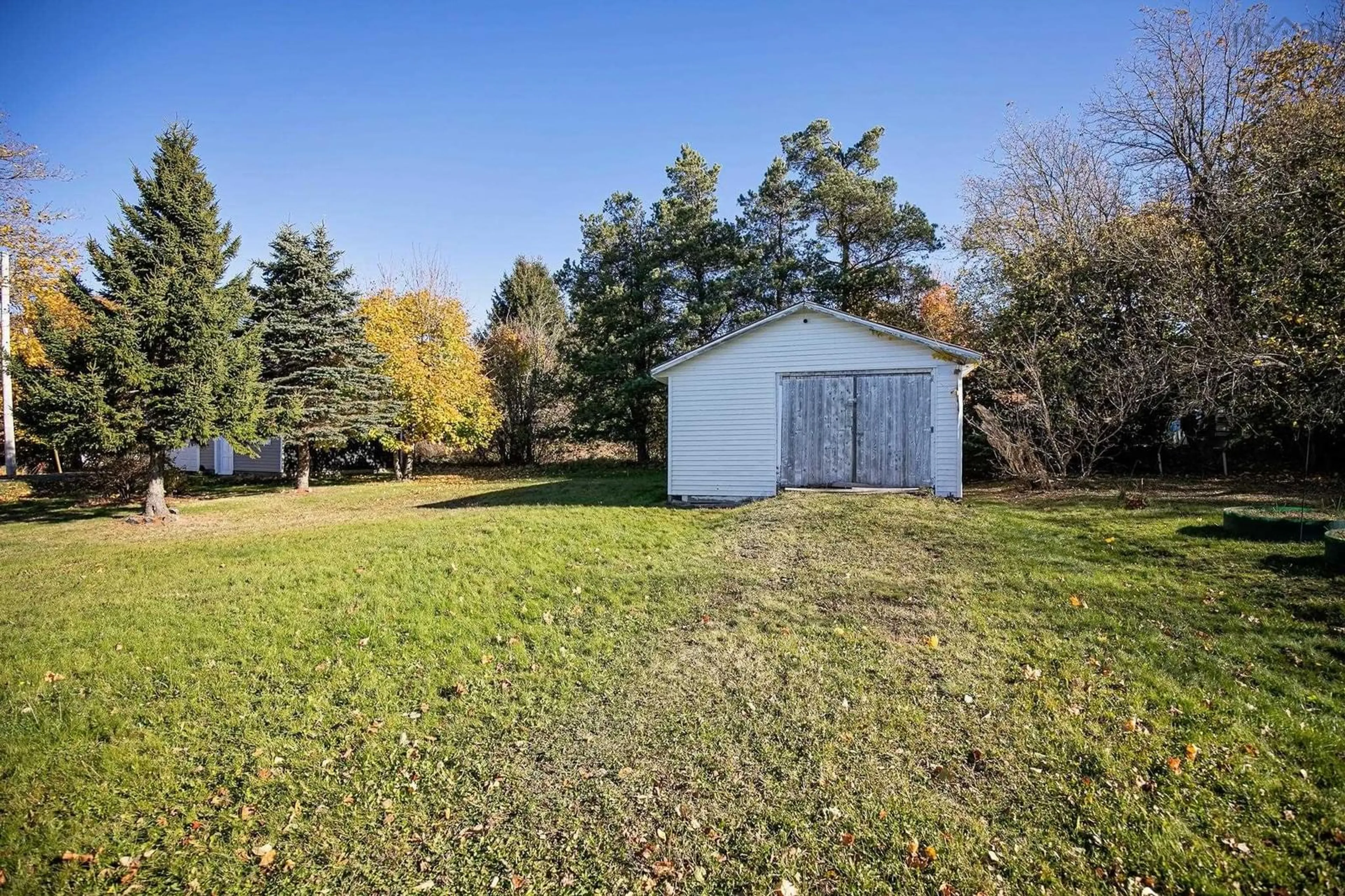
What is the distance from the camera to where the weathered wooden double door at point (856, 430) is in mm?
12016

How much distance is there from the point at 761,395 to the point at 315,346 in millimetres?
13491

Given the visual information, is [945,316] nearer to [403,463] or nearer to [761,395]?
[761,395]

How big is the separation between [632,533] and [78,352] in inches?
453

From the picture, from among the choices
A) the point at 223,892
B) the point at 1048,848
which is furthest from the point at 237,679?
the point at 1048,848

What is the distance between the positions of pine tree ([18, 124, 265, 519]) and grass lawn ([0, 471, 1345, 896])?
5.18 m

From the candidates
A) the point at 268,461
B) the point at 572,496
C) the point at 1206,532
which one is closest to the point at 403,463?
the point at 268,461

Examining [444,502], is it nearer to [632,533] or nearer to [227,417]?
[227,417]

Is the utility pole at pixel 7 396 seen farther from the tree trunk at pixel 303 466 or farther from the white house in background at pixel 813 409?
the white house in background at pixel 813 409

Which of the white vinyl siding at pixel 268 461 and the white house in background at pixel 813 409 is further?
the white vinyl siding at pixel 268 461

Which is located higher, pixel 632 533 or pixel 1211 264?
pixel 1211 264

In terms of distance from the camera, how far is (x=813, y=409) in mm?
12633

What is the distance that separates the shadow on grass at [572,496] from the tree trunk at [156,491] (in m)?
5.14

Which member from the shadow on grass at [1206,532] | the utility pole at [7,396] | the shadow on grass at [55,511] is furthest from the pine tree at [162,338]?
the shadow on grass at [1206,532]

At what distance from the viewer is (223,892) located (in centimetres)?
283
